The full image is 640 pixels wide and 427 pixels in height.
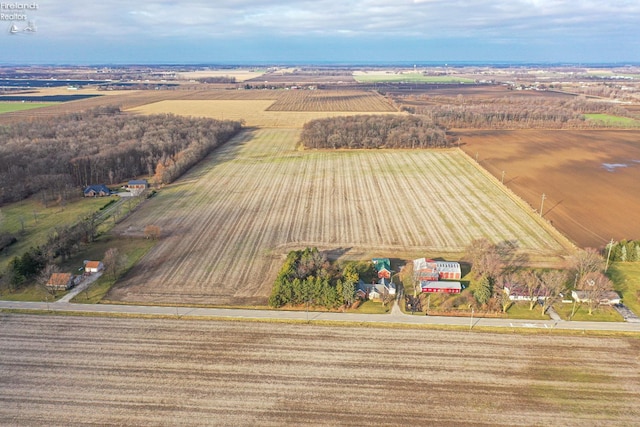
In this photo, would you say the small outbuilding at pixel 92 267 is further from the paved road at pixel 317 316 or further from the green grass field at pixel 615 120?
the green grass field at pixel 615 120

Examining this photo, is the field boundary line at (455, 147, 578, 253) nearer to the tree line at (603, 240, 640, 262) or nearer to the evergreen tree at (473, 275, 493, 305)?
the tree line at (603, 240, 640, 262)

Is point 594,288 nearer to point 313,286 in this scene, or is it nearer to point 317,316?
point 317,316

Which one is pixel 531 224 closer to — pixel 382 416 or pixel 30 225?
pixel 382 416

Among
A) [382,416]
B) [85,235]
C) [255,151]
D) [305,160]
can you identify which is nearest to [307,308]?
[382,416]

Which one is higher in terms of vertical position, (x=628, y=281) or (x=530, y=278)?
(x=530, y=278)

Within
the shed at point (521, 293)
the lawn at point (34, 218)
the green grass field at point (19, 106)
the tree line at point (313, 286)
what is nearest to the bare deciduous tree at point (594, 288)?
the shed at point (521, 293)

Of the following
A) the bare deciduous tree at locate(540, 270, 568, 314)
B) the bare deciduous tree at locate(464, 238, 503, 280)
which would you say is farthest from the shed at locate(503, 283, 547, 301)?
the bare deciduous tree at locate(464, 238, 503, 280)

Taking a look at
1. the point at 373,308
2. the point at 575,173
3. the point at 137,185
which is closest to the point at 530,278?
the point at 373,308
